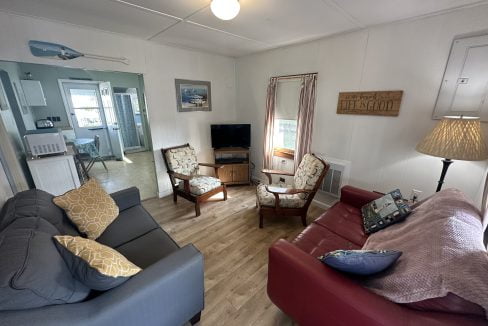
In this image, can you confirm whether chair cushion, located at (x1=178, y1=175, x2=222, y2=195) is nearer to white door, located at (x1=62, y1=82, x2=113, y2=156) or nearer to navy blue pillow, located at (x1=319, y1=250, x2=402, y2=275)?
navy blue pillow, located at (x1=319, y1=250, x2=402, y2=275)

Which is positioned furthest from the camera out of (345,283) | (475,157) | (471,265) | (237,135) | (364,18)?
(237,135)

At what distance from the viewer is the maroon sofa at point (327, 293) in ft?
2.67

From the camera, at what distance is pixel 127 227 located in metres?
1.71

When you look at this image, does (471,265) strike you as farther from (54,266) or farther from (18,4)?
(18,4)

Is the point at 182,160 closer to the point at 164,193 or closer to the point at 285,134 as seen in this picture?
the point at 164,193

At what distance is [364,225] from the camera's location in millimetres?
1749

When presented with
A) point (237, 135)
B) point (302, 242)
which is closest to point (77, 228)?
point (302, 242)

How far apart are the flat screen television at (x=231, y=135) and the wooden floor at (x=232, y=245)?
0.90 m

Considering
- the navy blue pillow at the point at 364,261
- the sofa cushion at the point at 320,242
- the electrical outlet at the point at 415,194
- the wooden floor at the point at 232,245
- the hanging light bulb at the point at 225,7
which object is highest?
the hanging light bulb at the point at 225,7

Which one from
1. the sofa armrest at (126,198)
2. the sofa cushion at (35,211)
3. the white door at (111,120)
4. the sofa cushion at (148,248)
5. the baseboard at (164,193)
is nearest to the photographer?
the sofa cushion at (35,211)

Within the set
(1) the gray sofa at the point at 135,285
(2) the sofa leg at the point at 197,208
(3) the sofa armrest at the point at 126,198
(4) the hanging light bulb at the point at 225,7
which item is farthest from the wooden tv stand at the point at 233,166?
(4) the hanging light bulb at the point at 225,7

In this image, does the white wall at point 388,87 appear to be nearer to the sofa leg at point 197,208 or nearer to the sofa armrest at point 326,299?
the sofa armrest at point 326,299

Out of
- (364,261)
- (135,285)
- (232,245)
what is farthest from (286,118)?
(135,285)

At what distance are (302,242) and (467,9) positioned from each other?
237 centimetres
